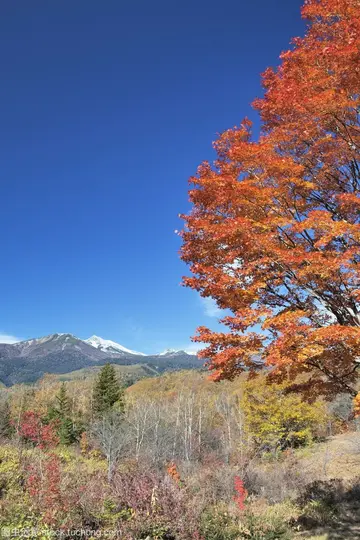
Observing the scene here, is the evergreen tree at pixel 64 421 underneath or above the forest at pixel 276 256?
underneath

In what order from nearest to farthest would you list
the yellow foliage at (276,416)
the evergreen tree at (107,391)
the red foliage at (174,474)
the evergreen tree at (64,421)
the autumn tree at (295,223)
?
the autumn tree at (295,223) < the red foliage at (174,474) < the yellow foliage at (276,416) < the evergreen tree at (64,421) < the evergreen tree at (107,391)

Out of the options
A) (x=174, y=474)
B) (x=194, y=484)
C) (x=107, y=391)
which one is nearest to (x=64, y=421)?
(x=107, y=391)

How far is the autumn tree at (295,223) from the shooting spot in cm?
664

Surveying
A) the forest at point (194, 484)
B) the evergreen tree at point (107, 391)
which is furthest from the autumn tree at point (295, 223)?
the evergreen tree at point (107, 391)

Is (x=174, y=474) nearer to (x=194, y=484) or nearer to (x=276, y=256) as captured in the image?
(x=194, y=484)

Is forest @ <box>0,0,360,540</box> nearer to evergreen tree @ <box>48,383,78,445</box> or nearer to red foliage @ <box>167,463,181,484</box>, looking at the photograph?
red foliage @ <box>167,463,181,484</box>

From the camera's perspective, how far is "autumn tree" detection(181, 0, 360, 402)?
21.8ft

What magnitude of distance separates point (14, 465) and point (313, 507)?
42.3 ft

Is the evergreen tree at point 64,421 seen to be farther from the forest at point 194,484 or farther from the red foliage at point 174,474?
the red foliage at point 174,474

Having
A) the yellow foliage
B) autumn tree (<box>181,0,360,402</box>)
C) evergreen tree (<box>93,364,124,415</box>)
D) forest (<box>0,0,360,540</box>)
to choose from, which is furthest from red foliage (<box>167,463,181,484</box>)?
evergreen tree (<box>93,364,124,415</box>)

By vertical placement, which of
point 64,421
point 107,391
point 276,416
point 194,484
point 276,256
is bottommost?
point 64,421

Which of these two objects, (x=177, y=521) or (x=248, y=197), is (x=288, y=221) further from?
(x=177, y=521)

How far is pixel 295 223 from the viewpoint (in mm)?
6824

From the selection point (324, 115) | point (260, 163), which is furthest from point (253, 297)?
point (324, 115)
